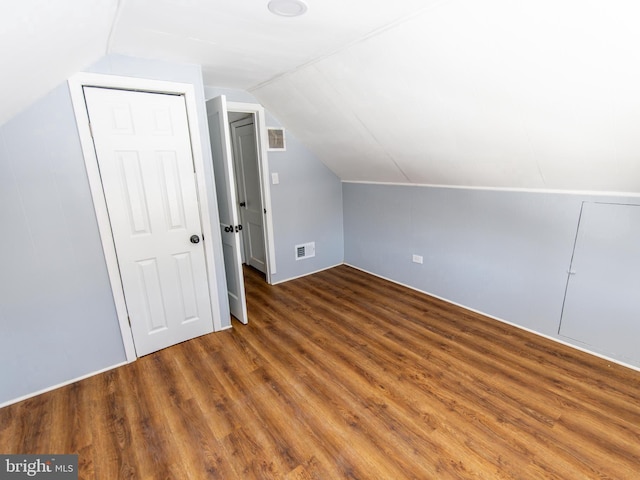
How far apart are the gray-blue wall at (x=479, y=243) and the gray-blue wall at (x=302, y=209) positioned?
1.25 ft

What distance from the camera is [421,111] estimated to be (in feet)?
7.59

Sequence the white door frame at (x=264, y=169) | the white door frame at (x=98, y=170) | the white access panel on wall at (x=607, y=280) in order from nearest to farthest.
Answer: the white door frame at (x=98, y=170), the white access panel on wall at (x=607, y=280), the white door frame at (x=264, y=169)

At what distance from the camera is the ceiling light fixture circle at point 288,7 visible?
153 centimetres

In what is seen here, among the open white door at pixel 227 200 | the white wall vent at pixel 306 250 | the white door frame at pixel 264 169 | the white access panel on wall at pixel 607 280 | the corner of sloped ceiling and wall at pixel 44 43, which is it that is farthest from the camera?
the white wall vent at pixel 306 250

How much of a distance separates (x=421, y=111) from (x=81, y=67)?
2.23 meters

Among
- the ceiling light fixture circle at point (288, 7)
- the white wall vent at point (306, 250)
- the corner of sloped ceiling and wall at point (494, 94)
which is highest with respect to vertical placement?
the ceiling light fixture circle at point (288, 7)

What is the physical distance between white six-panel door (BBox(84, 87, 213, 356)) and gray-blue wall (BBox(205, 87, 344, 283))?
4.25ft

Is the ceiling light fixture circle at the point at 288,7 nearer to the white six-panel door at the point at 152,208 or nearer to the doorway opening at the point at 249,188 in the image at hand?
the white six-panel door at the point at 152,208

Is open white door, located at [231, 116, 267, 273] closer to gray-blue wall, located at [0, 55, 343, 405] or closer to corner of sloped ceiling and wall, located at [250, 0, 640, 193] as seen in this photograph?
corner of sloped ceiling and wall, located at [250, 0, 640, 193]

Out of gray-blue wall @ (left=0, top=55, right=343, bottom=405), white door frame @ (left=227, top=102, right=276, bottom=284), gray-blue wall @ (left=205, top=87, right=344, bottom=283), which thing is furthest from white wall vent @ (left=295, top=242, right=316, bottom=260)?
gray-blue wall @ (left=0, top=55, right=343, bottom=405)

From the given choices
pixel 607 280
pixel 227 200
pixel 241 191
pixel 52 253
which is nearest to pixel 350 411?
pixel 227 200

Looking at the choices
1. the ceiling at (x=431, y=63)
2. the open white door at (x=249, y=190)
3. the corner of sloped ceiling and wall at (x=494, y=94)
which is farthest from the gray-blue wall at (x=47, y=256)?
the open white door at (x=249, y=190)

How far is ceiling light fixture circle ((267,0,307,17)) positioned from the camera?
5.00ft

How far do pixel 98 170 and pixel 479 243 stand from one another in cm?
312
